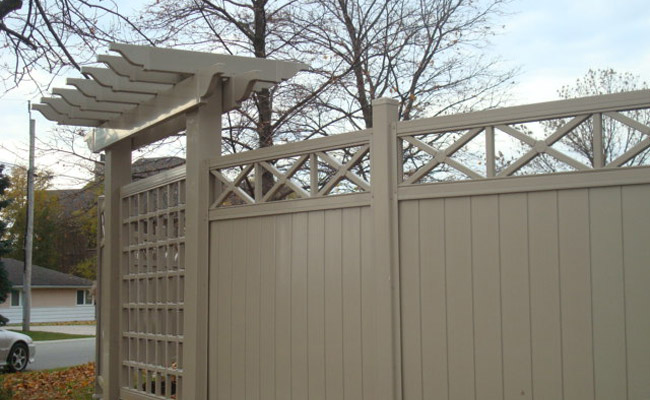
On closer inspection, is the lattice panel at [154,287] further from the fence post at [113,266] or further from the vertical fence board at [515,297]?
the vertical fence board at [515,297]

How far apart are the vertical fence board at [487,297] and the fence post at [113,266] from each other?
167 inches

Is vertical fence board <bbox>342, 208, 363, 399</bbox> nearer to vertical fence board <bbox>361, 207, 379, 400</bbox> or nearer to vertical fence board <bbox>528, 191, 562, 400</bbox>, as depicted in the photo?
vertical fence board <bbox>361, 207, 379, 400</bbox>

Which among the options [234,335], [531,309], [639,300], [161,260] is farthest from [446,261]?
[161,260]

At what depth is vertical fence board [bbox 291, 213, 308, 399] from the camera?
4.59 m

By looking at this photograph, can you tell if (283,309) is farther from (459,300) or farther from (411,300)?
(459,300)

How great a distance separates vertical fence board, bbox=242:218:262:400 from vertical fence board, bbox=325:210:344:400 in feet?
2.28

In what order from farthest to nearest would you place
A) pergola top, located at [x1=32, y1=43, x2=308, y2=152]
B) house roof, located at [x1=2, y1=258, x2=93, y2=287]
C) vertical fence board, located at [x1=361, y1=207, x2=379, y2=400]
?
1. house roof, located at [x1=2, y1=258, x2=93, y2=287]
2. pergola top, located at [x1=32, y1=43, x2=308, y2=152]
3. vertical fence board, located at [x1=361, y1=207, x2=379, y2=400]

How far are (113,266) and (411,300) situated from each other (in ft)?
13.3

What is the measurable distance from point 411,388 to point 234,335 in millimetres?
1622

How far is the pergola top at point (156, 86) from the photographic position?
5.43 metres

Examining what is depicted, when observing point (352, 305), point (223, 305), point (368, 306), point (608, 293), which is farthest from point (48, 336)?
point (608, 293)

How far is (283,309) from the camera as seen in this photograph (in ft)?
15.7

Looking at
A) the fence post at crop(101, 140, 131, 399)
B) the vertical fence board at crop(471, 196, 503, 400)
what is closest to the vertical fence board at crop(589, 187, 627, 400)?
the vertical fence board at crop(471, 196, 503, 400)

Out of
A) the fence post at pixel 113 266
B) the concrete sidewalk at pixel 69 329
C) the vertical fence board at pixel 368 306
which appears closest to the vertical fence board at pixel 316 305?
the vertical fence board at pixel 368 306
